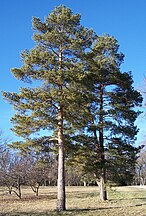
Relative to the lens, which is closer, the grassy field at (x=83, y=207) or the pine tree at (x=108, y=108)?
the grassy field at (x=83, y=207)

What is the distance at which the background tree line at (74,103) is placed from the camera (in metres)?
14.8

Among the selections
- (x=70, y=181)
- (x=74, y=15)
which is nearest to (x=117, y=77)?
(x=74, y=15)

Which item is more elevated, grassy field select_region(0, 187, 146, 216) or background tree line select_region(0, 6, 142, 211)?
background tree line select_region(0, 6, 142, 211)

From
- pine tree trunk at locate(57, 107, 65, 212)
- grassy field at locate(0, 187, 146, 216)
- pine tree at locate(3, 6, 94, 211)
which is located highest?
pine tree at locate(3, 6, 94, 211)

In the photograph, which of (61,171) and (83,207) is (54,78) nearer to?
(61,171)

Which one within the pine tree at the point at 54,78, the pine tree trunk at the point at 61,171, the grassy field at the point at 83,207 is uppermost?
the pine tree at the point at 54,78

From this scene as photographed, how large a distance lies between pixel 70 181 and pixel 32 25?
47.7 metres

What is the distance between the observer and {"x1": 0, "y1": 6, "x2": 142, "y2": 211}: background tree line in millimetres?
14773

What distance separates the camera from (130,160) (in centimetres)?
1853

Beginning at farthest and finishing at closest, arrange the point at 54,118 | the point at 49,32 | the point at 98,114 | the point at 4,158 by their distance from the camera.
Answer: the point at 4,158 → the point at 98,114 → the point at 49,32 → the point at 54,118

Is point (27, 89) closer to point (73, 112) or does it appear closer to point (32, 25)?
point (73, 112)

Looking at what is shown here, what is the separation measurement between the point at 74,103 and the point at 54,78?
68.5 inches

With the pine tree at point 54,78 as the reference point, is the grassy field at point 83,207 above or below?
below

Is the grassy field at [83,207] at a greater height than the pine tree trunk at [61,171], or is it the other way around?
the pine tree trunk at [61,171]
